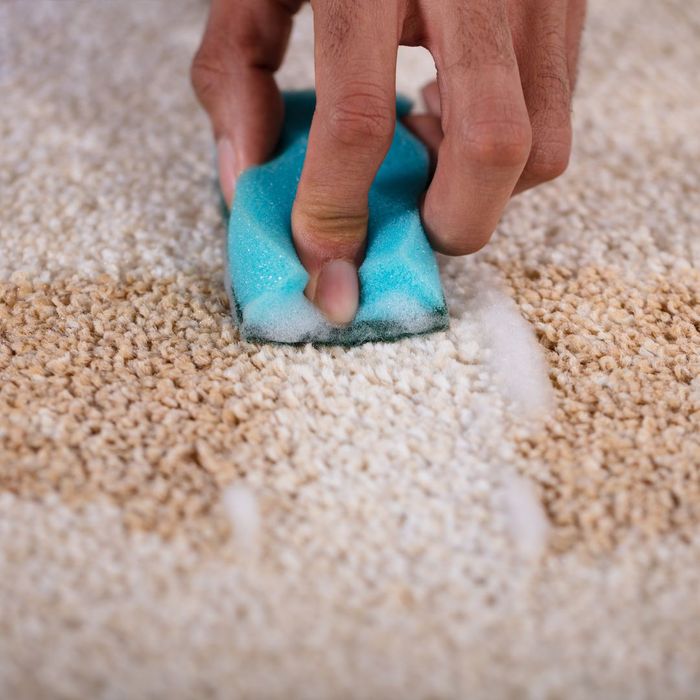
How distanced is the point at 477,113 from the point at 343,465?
304 millimetres

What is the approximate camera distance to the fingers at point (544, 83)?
0.75m

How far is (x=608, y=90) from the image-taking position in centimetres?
121

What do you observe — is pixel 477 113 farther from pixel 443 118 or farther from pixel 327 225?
pixel 327 225

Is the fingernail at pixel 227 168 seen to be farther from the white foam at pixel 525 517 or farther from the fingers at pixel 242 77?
the white foam at pixel 525 517

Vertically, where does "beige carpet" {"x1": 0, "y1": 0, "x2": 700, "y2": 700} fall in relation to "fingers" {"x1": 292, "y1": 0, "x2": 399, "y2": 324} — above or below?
below

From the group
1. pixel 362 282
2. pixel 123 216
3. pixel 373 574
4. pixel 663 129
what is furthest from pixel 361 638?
pixel 663 129

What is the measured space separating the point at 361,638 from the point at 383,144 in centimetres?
39

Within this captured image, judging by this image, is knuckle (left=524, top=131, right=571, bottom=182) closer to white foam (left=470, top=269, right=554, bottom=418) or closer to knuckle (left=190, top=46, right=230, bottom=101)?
white foam (left=470, top=269, right=554, bottom=418)

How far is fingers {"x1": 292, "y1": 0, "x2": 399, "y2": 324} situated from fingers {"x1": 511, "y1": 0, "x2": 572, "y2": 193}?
0.15m

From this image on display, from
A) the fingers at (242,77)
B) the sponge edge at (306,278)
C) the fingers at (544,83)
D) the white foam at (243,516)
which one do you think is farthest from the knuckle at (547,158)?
the white foam at (243,516)

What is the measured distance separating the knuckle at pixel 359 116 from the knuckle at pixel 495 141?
0.24 ft

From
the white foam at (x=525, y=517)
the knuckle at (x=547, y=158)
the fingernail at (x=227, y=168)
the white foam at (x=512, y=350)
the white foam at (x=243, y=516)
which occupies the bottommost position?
the white foam at (x=512, y=350)

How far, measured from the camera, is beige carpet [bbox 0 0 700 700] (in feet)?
1.70

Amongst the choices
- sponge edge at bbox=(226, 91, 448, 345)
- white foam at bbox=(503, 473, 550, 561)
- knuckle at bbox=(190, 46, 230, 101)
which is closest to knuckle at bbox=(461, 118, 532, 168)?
sponge edge at bbox=(226, 91, 448, 345)
